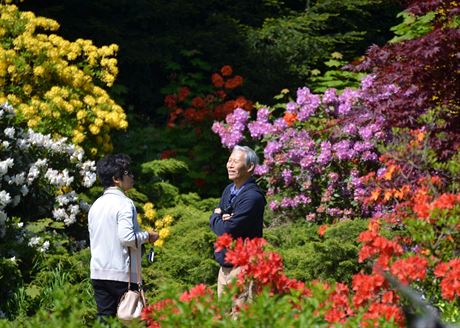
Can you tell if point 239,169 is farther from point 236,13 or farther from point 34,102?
point 236,13

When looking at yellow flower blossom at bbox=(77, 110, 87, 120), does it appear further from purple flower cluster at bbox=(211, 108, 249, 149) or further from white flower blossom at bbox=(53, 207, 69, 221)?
purple flower cluster at bbox=(211, 108, 249, 149)

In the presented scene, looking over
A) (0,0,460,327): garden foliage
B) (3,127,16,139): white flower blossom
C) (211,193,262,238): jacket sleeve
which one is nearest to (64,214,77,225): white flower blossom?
(0,0,460,327): garden foliage

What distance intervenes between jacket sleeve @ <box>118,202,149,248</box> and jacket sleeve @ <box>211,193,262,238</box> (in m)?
0.49

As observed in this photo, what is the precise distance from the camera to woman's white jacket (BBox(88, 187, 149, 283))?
5.21 meters

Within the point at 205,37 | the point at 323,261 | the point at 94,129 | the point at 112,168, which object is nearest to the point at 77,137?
the point at 94,129

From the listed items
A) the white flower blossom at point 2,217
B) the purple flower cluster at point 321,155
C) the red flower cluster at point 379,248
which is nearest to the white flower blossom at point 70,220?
the white flower blossom at point 2,217

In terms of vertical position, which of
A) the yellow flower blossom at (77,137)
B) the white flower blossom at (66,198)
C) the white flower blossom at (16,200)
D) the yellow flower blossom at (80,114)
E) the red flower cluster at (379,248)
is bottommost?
the white flower blossom at (66,198)

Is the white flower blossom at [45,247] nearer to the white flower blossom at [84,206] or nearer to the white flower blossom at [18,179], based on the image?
the white flower blossom at [18,179]

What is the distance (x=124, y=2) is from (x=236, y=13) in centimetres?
200

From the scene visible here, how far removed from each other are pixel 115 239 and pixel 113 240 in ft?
0.05

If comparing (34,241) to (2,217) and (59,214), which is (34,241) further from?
(59,214)

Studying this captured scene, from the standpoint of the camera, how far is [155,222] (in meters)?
8.45

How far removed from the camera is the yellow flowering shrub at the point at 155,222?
8.12 meters

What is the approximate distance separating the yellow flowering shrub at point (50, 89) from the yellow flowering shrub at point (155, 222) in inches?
33.9
